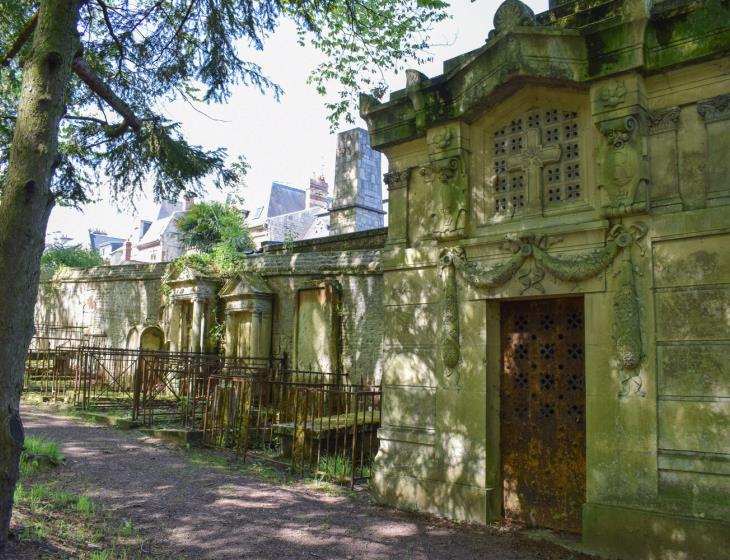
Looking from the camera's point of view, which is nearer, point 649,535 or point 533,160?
point 649,535

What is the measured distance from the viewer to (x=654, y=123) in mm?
4895

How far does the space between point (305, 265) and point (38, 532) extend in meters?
8.25

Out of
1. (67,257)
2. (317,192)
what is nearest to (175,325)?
(67,257)

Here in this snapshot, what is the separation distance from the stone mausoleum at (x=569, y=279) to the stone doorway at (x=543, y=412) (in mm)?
18

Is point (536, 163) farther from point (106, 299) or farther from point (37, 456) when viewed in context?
point (106, 299)

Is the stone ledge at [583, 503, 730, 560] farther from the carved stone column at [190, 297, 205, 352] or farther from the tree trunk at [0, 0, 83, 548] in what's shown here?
the carved stone column at [190, 297, 205, 352]

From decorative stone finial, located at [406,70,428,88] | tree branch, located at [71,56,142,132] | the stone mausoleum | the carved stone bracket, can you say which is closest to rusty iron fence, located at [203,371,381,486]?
the stone mausoleum

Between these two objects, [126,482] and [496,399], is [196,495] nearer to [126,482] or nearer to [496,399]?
[126,482]

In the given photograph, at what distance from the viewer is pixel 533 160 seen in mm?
5633

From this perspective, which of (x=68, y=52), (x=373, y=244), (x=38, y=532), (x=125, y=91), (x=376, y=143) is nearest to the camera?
(x=38, y=532)

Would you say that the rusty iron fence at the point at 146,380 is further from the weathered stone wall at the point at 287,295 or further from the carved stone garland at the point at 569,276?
the carved stone garland at the point at 569,276

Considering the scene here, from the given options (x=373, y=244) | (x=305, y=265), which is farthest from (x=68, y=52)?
(x=373, y=244)

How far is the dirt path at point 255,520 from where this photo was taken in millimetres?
4812

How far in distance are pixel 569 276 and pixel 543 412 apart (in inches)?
54.4
